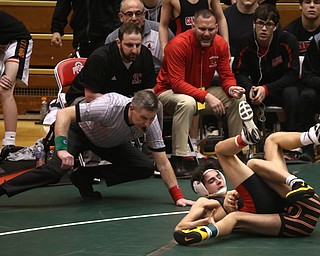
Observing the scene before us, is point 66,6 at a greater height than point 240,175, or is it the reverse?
point 66,6

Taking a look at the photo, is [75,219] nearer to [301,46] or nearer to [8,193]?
[8,193]

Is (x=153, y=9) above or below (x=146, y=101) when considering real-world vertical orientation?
above

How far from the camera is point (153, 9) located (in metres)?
8.78

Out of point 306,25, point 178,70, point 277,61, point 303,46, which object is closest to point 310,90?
point 277,61

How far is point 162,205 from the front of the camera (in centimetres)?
646

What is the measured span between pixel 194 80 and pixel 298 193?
2889 mm

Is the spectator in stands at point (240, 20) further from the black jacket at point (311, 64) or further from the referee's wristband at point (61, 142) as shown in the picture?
the referee's wristband at point (61, 142)

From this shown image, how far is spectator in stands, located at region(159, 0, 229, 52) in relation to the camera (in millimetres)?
8141

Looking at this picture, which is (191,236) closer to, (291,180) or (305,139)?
(291,180)

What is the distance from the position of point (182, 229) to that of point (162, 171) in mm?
1127

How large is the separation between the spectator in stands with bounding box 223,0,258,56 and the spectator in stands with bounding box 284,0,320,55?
42cm

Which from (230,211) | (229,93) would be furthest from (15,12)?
(230,211)

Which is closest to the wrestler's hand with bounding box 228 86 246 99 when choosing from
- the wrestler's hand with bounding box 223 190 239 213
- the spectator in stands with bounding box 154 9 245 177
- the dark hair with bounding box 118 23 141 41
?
the spectator in stands with bounding box 154 9 245 177

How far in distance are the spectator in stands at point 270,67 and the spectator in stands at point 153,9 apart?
976 millimetres
